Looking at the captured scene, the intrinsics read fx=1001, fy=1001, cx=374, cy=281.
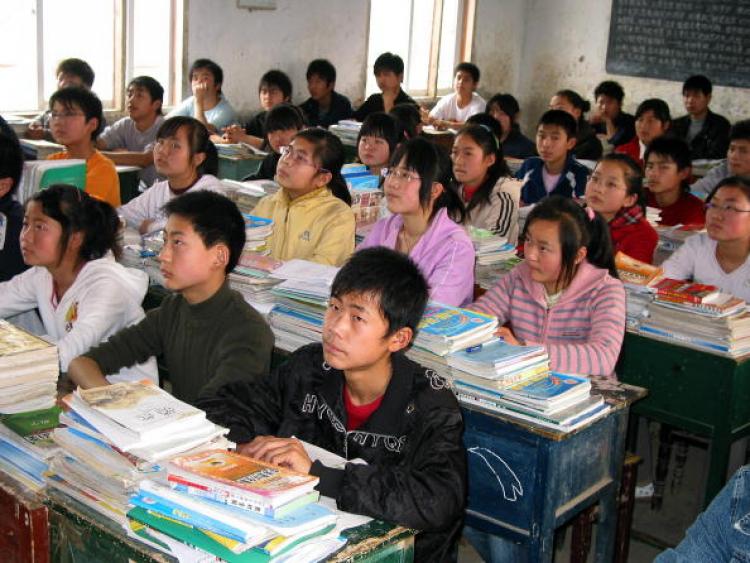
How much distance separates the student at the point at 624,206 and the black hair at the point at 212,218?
1737 millimetres

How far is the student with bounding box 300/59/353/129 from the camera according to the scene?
7.35m

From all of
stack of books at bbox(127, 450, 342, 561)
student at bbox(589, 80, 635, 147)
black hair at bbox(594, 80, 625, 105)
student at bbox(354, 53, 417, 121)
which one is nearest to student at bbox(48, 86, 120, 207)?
stack of books at bbox(127, 450, 342, 561)

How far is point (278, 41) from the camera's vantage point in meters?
7.46

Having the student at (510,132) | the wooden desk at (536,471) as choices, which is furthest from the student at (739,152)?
the wooden desk at (536,471)

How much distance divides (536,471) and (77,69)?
14.4 ft

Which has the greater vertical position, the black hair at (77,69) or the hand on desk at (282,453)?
the black hair at (77,69)

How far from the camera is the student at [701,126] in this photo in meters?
7.12

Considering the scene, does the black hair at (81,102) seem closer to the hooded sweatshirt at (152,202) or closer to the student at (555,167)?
the hooded sweatshirt at (152,202)

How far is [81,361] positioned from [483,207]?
7.76 feet

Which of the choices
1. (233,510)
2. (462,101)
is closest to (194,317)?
(233,510)

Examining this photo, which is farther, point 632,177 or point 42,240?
point 632,177

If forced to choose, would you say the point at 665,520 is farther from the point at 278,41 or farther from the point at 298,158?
the point at 278,41

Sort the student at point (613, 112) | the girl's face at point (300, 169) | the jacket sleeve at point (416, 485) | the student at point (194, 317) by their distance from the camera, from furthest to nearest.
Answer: the student at point (613, 112) < the girl's face at point (300, 169) < the student at point (194, 317) < the jacket sleeve at point (416, 485)

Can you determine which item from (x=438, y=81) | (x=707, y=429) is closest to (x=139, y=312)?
(x=707, y=429)
